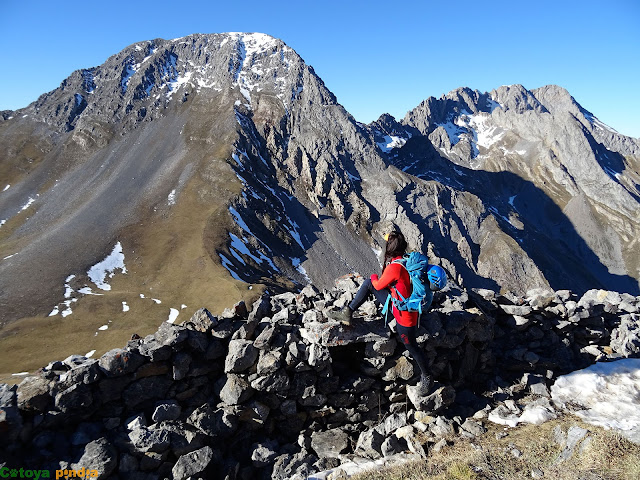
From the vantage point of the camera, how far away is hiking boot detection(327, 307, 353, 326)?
12391 mm

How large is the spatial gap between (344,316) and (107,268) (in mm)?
95490

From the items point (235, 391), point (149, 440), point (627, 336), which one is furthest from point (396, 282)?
point (627, 336)

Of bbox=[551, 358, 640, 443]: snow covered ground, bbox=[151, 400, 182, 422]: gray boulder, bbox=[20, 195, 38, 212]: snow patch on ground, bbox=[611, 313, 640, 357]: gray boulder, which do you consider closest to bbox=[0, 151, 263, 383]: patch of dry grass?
bbox=[151, 400, 182, 422]: gray boulder

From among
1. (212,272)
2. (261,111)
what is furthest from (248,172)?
(212,272)

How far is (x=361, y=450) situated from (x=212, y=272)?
249 feet

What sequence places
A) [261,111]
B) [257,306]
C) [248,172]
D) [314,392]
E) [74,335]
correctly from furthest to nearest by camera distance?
[261,111] < [248,172] < [74,335] < [257,306] < [314,392]

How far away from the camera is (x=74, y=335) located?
5925cm

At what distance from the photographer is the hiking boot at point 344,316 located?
40.7 feet

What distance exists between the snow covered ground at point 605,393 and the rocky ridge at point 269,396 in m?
0.74

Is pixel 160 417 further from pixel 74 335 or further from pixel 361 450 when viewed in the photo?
pixel 74 335

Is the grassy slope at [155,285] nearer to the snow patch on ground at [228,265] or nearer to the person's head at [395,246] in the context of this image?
the snow patch on ground at [228,265]

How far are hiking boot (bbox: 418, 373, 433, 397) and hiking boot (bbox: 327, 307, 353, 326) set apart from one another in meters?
3.32

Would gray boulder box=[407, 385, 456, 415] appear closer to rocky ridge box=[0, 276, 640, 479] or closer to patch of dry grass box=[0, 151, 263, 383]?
rocky ridge box=[0, 276, 640, 479]

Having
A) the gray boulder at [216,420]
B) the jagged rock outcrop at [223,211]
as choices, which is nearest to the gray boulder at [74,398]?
the gray boulder at [216,420]
